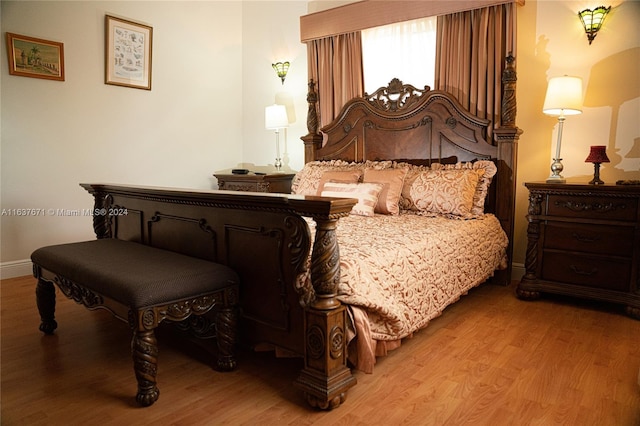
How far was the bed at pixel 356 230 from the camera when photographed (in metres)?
1.76

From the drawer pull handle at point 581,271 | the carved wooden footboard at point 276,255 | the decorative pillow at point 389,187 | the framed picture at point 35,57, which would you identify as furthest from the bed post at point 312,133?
the drawer pull handle at point 581,271

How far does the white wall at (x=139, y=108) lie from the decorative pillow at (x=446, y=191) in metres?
1.94

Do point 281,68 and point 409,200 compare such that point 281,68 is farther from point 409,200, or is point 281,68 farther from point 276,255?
point 276,255

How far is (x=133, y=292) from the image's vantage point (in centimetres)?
172

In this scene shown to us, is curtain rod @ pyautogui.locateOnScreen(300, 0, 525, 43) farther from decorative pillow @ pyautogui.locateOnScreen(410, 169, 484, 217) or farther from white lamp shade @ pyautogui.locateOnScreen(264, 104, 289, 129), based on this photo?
decorative pillow @ pyautogui.locateOnScreen(410, 169, 484, 217)

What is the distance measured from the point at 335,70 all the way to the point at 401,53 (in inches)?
26.9

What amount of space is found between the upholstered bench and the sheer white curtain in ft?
8.99

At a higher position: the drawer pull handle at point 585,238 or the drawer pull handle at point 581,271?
the drawer pull handle at point 585,238

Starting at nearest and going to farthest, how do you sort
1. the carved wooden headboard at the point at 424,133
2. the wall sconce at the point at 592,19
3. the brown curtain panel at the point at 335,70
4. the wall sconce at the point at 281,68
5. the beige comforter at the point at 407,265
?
the beige comforter at the point at 407,265 → the wall sconce at the point at 592,19 → the carved wooden headboard at the point at 424,133 → the brown curtain panel at the point at 335,70 → the wall sconce at the point at 281,68

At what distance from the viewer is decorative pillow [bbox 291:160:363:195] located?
3.82 meters

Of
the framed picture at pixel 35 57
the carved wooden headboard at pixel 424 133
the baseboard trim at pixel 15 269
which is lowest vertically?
the baseboard trim at pixel 15 269

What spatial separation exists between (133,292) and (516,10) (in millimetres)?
3297

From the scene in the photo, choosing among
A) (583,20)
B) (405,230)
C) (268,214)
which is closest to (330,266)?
(268,214)

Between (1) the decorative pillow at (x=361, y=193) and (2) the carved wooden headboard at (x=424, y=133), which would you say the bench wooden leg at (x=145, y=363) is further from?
(2) the carved wooden headboard at (x=424, y=133)
